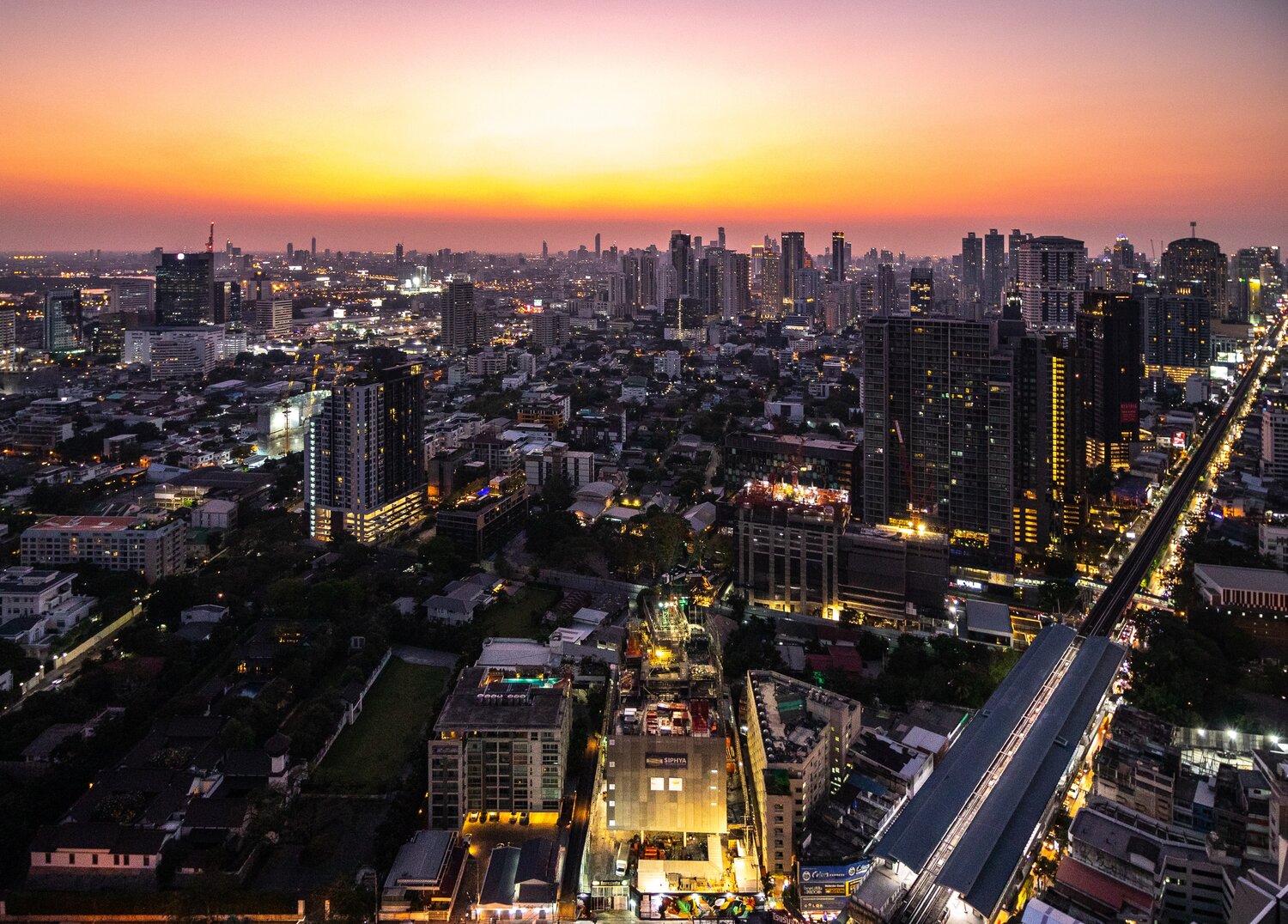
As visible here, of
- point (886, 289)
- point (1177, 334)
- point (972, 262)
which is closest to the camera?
point (1177, 334)

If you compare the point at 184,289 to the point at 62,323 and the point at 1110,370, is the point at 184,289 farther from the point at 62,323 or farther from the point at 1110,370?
the point at 1110,370

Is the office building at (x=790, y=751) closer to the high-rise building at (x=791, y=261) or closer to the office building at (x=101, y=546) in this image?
the office building at (x=101, y=546)

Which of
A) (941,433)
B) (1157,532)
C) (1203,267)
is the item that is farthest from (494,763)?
(1203,267)

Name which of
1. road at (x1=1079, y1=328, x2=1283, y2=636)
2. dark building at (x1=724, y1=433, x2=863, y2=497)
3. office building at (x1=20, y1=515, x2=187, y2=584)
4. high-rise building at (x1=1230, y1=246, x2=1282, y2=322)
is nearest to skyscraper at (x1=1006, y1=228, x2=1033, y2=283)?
high-rise building at (x1=1230, y1=246, x2=1282, y2=322)

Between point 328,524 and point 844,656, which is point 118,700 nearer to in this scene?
point 328,524

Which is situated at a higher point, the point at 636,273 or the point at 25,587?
the point at 636,273

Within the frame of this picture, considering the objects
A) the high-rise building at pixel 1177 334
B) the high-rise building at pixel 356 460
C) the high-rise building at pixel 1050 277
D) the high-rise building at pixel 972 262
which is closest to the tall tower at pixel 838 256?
the high-rise building at pixel 972 262

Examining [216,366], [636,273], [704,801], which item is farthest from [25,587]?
[636,273]
